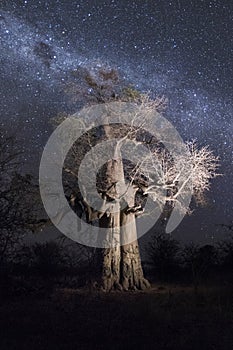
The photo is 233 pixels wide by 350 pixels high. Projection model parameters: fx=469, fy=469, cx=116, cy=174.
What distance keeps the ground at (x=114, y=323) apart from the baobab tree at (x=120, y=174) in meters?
4.16

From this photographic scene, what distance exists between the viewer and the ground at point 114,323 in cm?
777

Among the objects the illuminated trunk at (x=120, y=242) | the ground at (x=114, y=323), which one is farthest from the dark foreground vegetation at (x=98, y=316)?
the illuminated trunk at (x=120, y=242)

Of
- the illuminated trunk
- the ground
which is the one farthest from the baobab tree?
the ground

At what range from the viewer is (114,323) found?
392 inches

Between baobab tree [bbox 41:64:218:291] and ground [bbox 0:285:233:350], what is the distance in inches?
164

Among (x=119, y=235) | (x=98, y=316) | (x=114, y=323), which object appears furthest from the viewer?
(x=119, y=235)

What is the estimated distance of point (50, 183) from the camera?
19156 millimetres

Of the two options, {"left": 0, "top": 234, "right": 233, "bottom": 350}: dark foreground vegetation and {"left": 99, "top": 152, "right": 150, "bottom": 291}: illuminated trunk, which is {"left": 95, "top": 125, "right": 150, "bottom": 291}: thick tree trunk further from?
{"left": 0, "top": 234, "right": 233, "bottom": 350}: dark foreground vegetation

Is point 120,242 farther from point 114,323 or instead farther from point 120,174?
point 114,323

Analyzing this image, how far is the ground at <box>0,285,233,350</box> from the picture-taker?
7.77 metres

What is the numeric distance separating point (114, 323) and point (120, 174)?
420 inches

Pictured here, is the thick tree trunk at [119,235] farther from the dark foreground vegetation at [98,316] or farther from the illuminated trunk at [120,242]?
the dark foreground vegetation at [98,316]

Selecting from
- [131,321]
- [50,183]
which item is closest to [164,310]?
[131,321]

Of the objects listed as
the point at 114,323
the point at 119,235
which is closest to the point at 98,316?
the point at 114,323
